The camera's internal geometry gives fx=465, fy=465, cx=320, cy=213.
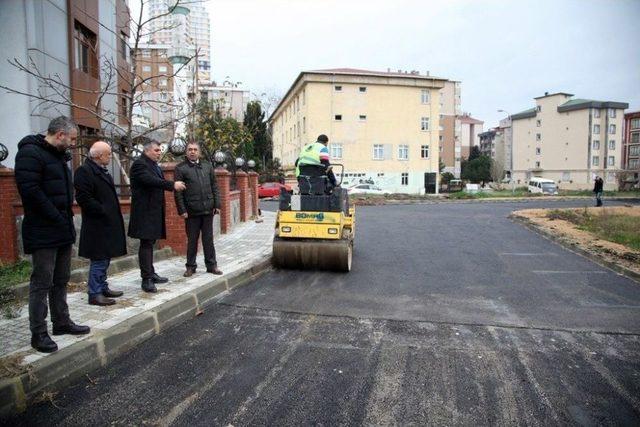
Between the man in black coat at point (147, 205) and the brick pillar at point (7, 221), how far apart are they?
2763 mm

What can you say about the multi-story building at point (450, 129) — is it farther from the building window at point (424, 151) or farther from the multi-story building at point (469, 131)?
the building window at point (424, 151)

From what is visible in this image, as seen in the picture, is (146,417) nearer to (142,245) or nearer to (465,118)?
(142,245)

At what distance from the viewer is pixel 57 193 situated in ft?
13.5

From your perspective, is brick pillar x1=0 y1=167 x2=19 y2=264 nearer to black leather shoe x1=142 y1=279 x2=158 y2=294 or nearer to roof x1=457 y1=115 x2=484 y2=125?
black leather shoe x1=142 y1=279 x2=158 y2=294

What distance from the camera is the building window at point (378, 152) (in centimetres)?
4528

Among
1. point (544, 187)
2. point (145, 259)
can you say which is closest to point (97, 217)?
point (145, 259)

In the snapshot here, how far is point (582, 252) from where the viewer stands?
10102 millimetres

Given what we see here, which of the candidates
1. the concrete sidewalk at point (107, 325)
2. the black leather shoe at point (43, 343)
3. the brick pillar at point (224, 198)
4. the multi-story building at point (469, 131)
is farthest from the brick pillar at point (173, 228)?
the multi-story building at point (469, 131)

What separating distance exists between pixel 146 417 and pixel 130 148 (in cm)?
662

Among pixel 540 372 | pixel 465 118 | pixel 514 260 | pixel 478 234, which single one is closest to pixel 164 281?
pixel 540 372

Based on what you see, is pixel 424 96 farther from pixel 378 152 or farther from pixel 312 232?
pixel 312 232

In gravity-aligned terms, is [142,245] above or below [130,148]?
below

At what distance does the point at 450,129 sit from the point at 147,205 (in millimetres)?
77872

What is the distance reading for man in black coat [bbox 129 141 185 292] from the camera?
19.3ft
